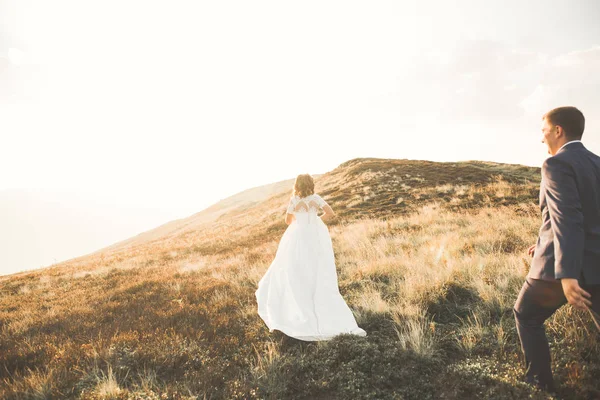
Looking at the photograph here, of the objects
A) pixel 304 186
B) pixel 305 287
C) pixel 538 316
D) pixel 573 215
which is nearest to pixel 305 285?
pixel 305 287

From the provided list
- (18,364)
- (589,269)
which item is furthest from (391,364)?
(18,364)

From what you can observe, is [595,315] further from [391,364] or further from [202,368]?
[202,368]

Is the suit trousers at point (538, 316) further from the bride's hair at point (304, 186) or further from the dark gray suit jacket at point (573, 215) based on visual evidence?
the bride's hair at point (304, 186)

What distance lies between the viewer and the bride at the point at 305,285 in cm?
524

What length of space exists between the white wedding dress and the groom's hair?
150 inches

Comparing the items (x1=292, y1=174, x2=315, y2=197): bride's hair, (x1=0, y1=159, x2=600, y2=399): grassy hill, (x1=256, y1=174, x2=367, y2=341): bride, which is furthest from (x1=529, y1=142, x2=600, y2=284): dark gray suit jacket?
(x1=292, y1=174, x2=315, y2=197): bride's hair

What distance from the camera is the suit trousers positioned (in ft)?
9.18

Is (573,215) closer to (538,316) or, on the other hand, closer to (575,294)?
(575,294)

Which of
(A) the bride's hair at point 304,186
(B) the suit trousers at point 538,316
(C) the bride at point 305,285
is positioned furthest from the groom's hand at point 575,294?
(A) the bride's hair at point 304,186

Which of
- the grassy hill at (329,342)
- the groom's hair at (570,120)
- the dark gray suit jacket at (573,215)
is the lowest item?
the grassy hill at (329,342)

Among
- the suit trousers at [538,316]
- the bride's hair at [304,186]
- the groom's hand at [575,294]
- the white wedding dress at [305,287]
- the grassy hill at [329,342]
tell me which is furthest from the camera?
the bride's hair at [304,186]

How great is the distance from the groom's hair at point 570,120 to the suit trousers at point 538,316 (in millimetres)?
1456

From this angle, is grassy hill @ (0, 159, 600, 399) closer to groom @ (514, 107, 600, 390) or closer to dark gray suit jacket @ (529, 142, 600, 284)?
groom @ (514, 107, 600, 390)

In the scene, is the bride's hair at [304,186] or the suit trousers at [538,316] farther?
the bride's hair at [304,186]
